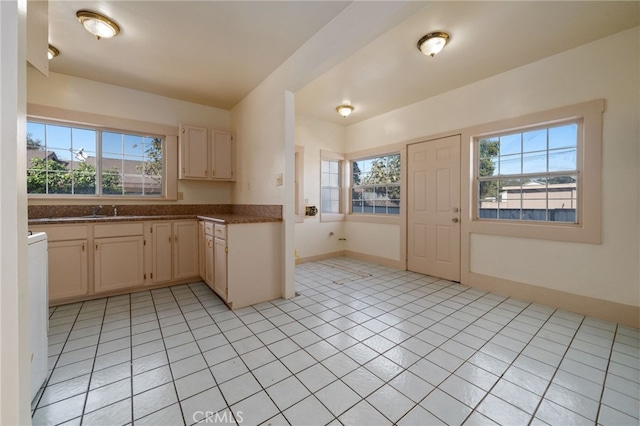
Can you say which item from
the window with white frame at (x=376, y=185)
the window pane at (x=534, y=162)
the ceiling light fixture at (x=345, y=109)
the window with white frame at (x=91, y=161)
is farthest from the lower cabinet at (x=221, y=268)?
the window pane at (x=534, y=162)

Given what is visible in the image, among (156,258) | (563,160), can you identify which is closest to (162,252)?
(156,258)

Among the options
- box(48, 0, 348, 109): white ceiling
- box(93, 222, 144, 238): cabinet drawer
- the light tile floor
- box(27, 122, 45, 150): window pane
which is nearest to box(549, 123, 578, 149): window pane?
the light tile floor

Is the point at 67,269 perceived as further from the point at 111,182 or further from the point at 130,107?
the point at 130,107

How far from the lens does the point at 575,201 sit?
2.78 meters

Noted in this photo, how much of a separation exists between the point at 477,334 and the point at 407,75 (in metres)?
2.94

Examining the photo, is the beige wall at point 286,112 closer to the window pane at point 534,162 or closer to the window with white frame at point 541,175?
the window with white frame at point 541,175

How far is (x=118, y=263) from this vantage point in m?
3.08

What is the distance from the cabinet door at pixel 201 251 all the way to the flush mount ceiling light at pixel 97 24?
6.94 feet

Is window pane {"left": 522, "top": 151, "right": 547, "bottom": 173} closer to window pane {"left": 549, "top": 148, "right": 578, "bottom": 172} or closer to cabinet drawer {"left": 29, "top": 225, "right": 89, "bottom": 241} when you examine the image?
window pane {"left": 549, "top": 148, "right": 578, "bottom": 172}

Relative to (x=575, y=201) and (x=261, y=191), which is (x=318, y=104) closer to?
(x=261, y=191)

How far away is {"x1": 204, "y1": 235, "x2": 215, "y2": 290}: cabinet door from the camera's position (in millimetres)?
3092

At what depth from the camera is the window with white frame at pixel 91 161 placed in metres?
3.10

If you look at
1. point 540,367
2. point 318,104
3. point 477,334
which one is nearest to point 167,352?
point 477,334

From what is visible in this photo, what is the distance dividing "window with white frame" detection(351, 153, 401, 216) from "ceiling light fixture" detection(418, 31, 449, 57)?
2.15 metres
